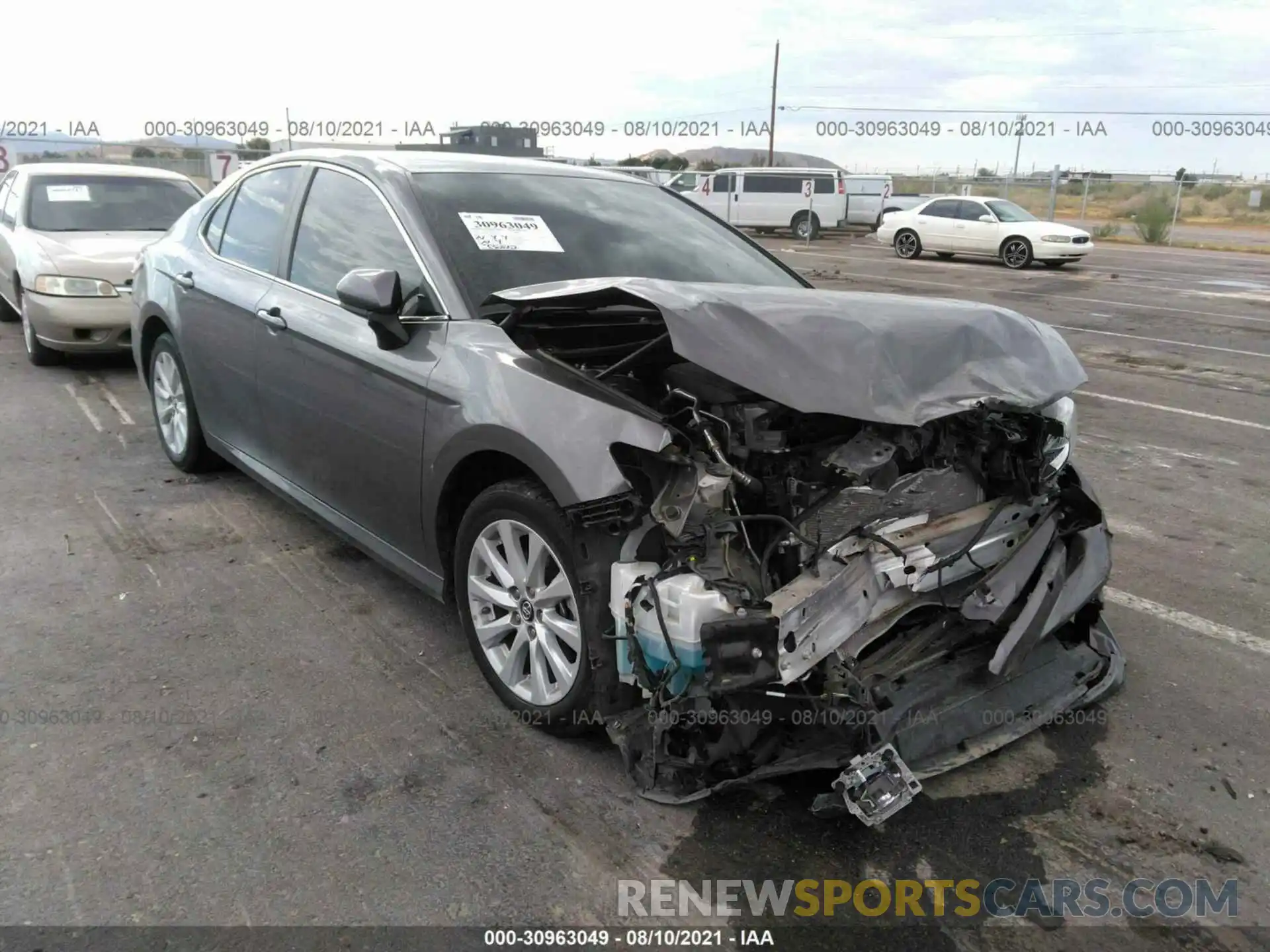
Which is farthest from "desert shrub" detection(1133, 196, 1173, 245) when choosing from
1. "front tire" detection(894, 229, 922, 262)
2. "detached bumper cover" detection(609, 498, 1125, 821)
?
"detached bumper cover" detection(609, 498, 1125, 821)

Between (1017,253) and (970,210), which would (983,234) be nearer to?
(970,210)

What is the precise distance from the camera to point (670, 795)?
8.61ft

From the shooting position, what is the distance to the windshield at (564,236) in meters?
3.40

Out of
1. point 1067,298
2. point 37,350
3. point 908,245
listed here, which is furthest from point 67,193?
point 908,245

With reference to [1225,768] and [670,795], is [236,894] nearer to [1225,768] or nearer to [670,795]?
[670,795]

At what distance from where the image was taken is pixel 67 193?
8.54 m

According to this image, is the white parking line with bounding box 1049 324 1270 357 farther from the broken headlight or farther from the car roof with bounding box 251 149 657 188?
the car roof with bounding box 251 149 657 188

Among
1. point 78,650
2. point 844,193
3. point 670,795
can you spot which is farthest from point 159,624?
point 844,193

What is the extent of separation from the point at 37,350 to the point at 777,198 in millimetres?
22722

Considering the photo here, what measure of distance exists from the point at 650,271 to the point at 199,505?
284 centimetres

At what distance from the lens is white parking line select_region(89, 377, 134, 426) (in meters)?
6.60

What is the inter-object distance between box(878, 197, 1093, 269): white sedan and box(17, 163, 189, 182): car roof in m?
16.9

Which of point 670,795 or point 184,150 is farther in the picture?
point 184,150

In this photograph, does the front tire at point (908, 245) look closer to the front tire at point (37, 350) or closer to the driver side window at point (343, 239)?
the front tire at point (37, 350)
